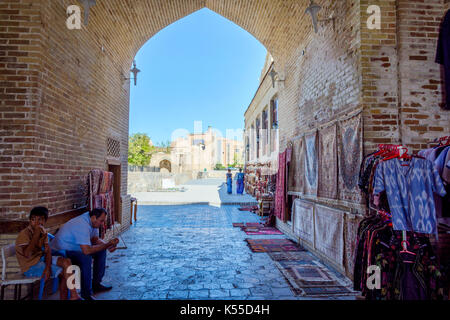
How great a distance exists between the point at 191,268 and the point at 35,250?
2357mm

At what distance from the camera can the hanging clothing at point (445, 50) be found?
11.7 ft

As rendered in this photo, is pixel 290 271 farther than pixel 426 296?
Yes

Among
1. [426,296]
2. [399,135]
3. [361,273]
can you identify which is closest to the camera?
[426,296]

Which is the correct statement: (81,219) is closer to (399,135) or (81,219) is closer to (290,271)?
A: (290,271)

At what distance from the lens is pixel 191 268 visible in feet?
15.1

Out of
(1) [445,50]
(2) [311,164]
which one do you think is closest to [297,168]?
(2) [311,164]

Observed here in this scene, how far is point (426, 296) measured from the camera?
9.21 feet

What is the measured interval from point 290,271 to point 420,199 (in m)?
2.34

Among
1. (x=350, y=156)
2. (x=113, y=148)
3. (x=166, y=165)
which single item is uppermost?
(x=166, y=165)

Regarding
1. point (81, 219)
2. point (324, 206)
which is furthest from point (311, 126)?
point (81, 219)

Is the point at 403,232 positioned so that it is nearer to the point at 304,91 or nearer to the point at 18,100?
the point at 304,91

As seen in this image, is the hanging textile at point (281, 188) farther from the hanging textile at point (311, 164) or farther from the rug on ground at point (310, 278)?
the rug on ground at point (310, 278)

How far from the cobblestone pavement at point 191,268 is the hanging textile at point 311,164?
1.63 meters

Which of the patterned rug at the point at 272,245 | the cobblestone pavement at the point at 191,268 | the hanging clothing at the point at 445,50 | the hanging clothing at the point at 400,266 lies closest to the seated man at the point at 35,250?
the cobblestone pavement at the point at 191,268
